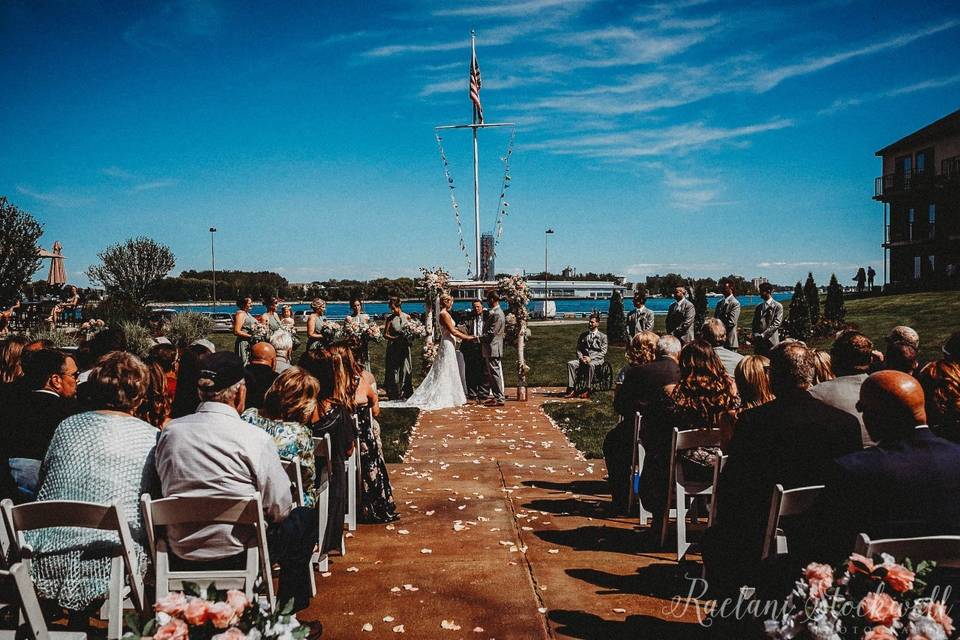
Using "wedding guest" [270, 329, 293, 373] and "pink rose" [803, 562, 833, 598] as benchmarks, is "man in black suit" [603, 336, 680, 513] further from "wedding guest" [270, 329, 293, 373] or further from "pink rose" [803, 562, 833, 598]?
"wedding guest" [270, 329, 293, 373]

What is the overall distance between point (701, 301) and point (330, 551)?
98.3 feet

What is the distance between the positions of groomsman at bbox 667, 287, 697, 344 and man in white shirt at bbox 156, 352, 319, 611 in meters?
11.3

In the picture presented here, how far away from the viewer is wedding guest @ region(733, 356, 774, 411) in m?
4.66

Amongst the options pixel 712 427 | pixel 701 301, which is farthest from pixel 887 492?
pixel 701 301

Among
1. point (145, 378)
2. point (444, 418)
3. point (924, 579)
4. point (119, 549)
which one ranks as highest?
point (145, 378)

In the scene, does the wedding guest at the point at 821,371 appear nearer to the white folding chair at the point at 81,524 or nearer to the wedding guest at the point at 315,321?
the white folding chair at the point at 81,524

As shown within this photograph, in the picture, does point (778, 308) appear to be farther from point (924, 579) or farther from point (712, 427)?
point (924, 579)

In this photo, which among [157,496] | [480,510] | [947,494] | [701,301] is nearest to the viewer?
[947,494]

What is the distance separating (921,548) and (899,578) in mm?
482

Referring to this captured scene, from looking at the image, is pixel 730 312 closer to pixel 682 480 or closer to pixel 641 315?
pixel 641 315

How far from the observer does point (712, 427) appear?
17.5ft

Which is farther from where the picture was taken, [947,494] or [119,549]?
[119,549]

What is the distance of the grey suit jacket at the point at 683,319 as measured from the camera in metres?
13.9

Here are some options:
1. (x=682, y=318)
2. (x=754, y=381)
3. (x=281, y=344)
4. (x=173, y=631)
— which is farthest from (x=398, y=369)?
(x=173, y=631)
